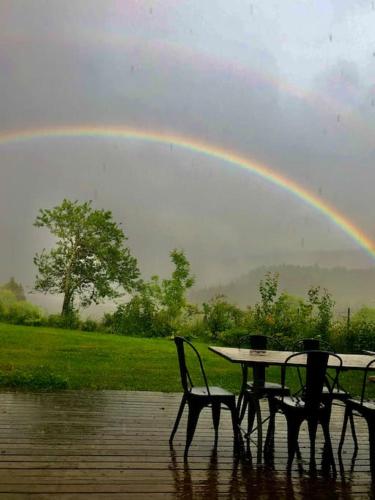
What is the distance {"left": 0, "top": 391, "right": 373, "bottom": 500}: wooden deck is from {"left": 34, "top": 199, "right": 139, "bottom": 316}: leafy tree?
11190 millimetres

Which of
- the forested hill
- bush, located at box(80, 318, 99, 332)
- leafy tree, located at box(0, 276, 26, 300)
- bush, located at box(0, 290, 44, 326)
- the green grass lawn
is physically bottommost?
the green grass lawn

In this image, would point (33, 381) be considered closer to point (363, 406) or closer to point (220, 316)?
point (363, 406)

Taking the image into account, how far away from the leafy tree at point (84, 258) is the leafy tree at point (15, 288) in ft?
1.80

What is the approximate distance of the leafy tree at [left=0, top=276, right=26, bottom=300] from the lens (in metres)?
15.6

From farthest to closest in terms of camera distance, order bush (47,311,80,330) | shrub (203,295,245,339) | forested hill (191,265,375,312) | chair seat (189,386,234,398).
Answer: forested hill (191,265,375,312) < bush (47,311,80,330) < shrub (203,295,245,339) < chair seat (189,386,234,398)

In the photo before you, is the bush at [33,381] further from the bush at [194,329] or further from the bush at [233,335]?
the bush at [194,329]

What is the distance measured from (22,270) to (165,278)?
5.84m

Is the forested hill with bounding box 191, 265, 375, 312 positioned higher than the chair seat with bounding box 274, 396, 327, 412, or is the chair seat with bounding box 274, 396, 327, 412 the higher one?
the forested hill with bounding box 191, 265, 375, 312

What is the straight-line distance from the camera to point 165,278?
1430 centimetres

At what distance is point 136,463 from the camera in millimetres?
3049

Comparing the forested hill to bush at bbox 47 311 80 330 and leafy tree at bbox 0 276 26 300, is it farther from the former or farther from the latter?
leafy tree at bbox 0 276 26 300

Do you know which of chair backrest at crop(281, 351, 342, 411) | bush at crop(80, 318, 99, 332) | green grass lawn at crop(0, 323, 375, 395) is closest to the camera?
chair backrest at crop(281, 351, 342, 411)

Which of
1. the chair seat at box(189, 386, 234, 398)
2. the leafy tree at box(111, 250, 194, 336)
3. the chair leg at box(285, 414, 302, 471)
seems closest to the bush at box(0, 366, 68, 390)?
the chair seat at box(189, 386, 234, 398)

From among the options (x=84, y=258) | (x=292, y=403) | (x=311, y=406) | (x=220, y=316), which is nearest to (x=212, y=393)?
(x=292, y=403)
